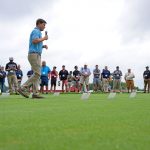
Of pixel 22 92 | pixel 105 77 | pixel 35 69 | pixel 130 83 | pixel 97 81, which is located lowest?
pixel 22 92

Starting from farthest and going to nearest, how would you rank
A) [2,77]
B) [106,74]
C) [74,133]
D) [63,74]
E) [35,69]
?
[106,74] → [63,74] → [2,77] → [35,69] → [74,133]

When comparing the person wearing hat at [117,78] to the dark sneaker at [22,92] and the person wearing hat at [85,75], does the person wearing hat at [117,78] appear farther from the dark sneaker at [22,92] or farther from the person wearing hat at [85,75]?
the dark sneaker at [22,92]

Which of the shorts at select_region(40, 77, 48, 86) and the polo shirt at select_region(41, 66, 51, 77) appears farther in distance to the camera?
the shorts at select_region(40, 77, 48, 86)

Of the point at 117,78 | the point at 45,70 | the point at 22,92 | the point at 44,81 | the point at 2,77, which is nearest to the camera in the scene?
the point at 22,92

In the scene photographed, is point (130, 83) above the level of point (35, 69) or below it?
above

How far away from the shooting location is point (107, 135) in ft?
15.9

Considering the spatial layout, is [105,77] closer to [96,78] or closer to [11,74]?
[96,78]

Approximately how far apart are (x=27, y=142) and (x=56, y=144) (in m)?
0.29

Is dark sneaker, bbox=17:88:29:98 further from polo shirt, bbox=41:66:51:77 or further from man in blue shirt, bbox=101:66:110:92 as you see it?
man in blue shirt, bbox=101:66:110:92

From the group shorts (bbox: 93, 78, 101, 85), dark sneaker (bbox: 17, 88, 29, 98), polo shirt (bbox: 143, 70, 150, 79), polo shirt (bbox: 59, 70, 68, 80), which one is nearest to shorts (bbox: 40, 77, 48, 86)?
polo shirt (bbox: 59, 70, 68, 80)

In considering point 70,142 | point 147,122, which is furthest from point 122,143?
point 147,122

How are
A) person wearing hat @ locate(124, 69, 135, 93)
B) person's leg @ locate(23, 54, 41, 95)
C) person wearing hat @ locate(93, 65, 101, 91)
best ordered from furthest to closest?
person wearing hat @ locate(124, 69, 135, 93) < person wearing hat @ locate(93, 65, 101, 91) < person's leg @ locate(23, 54, 41, 95)

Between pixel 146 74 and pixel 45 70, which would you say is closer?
pixel 45 70

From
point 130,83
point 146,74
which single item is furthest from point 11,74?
point 146,74
